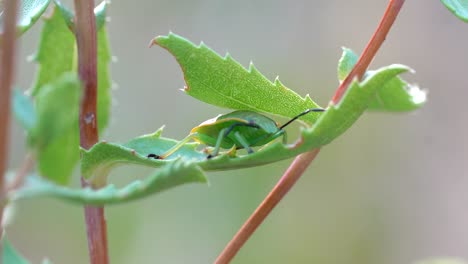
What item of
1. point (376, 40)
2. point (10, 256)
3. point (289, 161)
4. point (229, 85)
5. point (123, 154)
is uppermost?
point (376, 40)

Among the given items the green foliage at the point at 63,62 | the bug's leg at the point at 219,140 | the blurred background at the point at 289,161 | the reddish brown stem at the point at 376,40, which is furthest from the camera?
the blurred background at the point at 289,161

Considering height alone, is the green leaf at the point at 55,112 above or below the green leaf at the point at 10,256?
above

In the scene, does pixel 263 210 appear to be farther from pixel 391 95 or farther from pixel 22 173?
pixel 22 173

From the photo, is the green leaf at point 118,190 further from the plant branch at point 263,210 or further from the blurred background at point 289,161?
the blurred background at point 289,161

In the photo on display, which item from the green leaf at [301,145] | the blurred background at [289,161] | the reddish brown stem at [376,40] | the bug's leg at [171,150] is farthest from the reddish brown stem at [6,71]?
the blurred background at [289,161]

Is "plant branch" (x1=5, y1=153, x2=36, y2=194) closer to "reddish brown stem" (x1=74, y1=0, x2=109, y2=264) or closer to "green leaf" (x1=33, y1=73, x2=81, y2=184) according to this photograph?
"green leaf" (x1=33, y1=73, x2=81, y2=184)

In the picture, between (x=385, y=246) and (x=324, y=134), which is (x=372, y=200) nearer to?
(x=385, y=246)

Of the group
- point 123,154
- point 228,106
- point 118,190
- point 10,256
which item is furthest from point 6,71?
point 228,106
